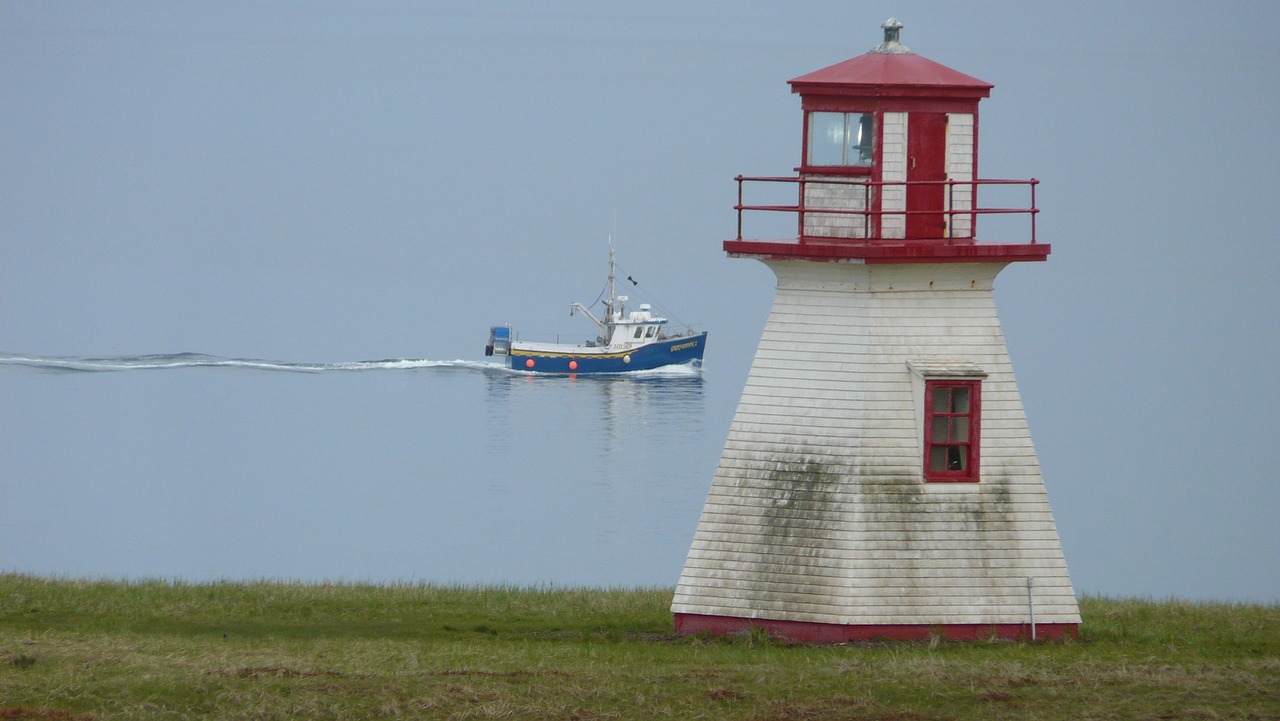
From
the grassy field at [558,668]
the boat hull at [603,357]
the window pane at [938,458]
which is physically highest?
the window pane at [938,458]

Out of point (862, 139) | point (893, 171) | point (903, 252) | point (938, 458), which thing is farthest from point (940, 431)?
point (862, 139)

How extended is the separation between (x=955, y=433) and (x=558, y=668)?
475 centimetres

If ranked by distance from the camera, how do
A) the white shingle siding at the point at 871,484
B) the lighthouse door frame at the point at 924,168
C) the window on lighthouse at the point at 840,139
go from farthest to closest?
the window on lighthouse at the point at 840,139 < the lighthouse door frame at the point at 924,168 < the white shingle siding at the point at 871,484

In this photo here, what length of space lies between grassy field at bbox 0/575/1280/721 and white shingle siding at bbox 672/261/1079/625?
1.67 ft

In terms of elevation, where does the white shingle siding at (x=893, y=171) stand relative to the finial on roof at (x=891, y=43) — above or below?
below

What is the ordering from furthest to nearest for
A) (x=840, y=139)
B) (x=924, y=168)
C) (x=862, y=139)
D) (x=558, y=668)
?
1. (x=840, y=139)
2. (x=862, y=139)
3. (x=924, y=168)
4. (x=558, y=668)

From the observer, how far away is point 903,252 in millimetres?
19234

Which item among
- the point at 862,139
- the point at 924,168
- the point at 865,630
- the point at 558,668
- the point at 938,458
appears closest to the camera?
the point at 558,668

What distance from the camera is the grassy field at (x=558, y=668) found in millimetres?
16109

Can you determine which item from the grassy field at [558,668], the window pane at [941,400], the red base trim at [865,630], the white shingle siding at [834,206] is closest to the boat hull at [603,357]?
the grassy field at [558,668]

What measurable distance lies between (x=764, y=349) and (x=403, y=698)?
568 cm

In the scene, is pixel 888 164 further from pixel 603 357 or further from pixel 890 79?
pixel 603 357

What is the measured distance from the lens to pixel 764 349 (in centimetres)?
2000

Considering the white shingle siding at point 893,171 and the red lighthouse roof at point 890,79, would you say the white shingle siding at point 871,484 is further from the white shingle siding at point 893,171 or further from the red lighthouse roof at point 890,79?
the red lighthouse roof at point 890,79
